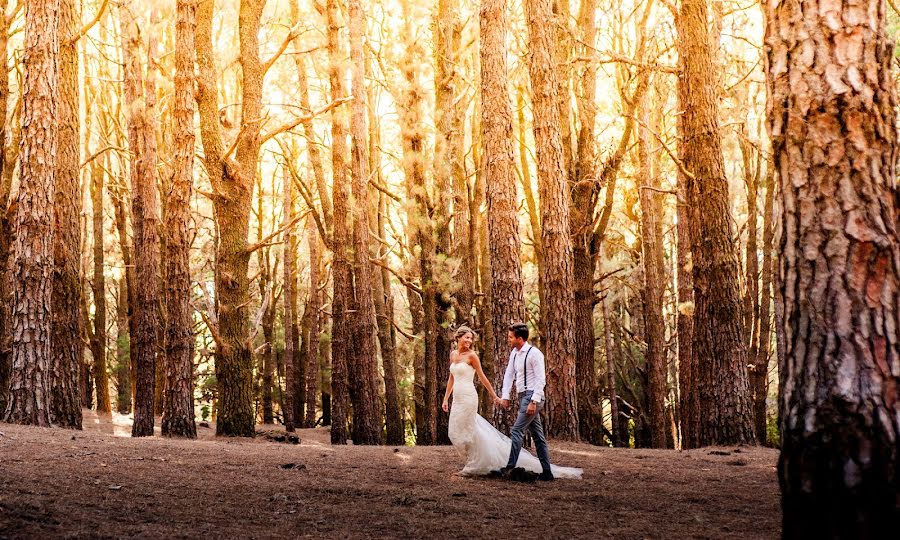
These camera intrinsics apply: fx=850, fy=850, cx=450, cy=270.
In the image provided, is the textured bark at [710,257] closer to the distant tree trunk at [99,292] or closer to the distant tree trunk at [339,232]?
the distant tree trunk at [339,232]

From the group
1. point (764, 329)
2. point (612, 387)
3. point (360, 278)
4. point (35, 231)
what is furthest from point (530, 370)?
point (764, 329)

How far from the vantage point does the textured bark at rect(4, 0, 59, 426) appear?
464 inches

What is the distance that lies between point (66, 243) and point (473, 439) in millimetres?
7274

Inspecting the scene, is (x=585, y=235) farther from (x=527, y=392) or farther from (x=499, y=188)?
(x=527, y=392)

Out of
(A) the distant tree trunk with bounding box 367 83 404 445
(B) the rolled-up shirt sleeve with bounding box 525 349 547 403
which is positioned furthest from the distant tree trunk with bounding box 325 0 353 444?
(B) the rolled-up shirt sleeve with bounding box 525 349 547 403

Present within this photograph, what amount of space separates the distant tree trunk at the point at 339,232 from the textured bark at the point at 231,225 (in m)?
2.78

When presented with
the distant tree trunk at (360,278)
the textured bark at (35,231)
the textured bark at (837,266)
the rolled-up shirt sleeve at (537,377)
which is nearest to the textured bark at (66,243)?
the textured bark at (35,231)

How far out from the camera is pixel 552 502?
791 centimetres

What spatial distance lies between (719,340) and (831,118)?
8.48 metres

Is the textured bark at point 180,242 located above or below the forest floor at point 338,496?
above

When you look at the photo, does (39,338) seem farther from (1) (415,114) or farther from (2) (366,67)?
(2) (366,67)

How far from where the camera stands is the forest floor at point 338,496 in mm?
6191

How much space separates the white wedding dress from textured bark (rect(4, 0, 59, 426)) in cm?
605

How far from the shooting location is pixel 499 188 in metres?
13.1
